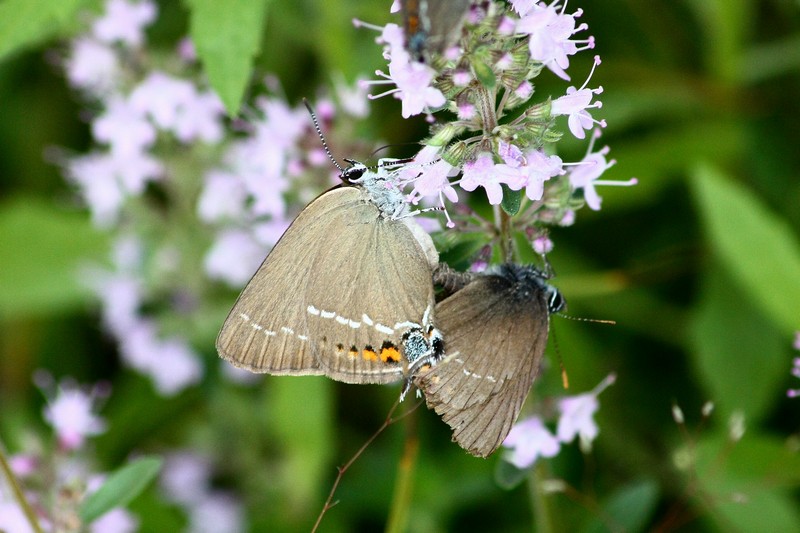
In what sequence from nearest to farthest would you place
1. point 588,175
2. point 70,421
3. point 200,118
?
point 588,175, point 70,421, point 200,118

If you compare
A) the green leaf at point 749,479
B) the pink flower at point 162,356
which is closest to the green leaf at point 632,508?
the green leaf at point 749,479

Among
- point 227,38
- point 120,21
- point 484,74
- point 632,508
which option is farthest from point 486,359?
point 120,21

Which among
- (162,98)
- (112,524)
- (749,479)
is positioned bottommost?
(749,479)

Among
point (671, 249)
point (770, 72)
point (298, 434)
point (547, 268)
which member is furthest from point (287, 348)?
point (770, 72)

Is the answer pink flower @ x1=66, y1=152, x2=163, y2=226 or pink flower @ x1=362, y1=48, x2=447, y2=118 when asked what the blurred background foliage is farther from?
pink flower @ x1=362, y1=48, x2=447, y2=118

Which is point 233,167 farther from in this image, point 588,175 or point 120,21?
point 588,175

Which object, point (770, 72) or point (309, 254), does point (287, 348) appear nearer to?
point (309, 254)
